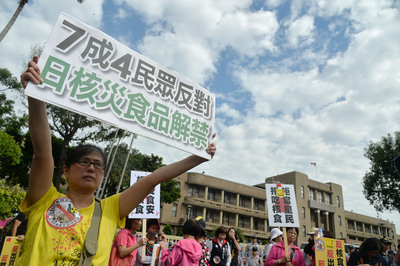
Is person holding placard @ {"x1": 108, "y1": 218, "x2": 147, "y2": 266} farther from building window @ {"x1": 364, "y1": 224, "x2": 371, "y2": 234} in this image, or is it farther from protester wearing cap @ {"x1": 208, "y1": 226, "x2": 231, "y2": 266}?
building window @ {"x1": 364, "y1": 224, "x2": 371, "y2": 234}

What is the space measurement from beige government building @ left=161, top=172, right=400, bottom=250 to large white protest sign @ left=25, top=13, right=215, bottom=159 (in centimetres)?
3330

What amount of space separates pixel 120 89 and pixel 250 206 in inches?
1636

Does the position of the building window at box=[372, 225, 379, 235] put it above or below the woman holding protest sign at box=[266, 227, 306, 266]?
above

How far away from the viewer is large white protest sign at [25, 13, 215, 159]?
2066 millimetres

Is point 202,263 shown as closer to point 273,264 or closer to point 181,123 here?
point 273,264

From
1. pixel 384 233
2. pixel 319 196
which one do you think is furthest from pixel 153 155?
pixel 384 233

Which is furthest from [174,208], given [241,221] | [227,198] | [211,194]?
[241,221]

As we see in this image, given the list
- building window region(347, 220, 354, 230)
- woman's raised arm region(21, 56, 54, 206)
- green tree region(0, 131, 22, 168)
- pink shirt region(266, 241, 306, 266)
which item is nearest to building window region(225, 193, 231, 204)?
building window region(347, 220, 354, 230)

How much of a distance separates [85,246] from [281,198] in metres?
4.61

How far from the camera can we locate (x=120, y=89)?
2438 mm

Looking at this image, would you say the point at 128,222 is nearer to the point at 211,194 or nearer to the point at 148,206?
the point at 148,206

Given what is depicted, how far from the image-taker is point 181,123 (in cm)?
279

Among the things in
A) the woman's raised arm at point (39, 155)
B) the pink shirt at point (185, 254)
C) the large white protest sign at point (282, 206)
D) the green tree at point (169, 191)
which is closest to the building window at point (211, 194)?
the green tree at point (169, 191)

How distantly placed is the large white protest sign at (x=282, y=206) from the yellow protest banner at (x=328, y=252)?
0.52m
